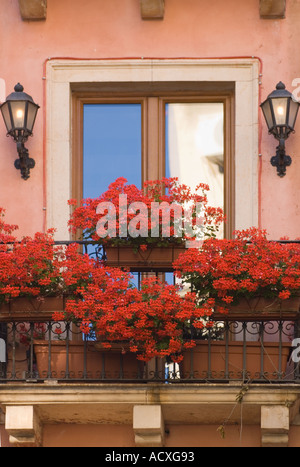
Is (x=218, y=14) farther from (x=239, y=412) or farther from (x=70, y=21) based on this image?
(x=239, y=412)

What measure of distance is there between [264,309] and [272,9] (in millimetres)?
3278

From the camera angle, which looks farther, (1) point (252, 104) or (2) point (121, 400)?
(1) point (252, 104)

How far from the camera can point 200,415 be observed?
14.0 metres

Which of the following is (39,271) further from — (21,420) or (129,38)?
(129,38)

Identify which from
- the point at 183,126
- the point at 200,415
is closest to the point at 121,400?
the point at 200,415

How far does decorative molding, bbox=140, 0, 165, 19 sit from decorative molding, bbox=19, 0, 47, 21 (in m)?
0.94

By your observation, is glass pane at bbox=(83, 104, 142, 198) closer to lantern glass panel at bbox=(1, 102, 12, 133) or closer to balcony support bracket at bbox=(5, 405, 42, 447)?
lantern glass panel at bbox=(1, 102, 12, 133)

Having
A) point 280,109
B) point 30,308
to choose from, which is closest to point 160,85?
point 280,109

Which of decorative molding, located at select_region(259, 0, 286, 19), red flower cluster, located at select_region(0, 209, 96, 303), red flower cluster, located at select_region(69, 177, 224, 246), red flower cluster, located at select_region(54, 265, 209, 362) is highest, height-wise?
decorative molding, located at select_region(259, 0, 286, 19)

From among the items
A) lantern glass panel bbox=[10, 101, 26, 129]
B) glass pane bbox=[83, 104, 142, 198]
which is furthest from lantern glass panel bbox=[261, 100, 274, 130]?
lantern glass panel bbox=[10, 101, 26, 129]

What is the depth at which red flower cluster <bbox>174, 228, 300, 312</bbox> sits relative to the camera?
13.6 meters

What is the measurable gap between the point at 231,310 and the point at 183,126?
8.30ft

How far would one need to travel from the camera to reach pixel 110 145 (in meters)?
15.6
